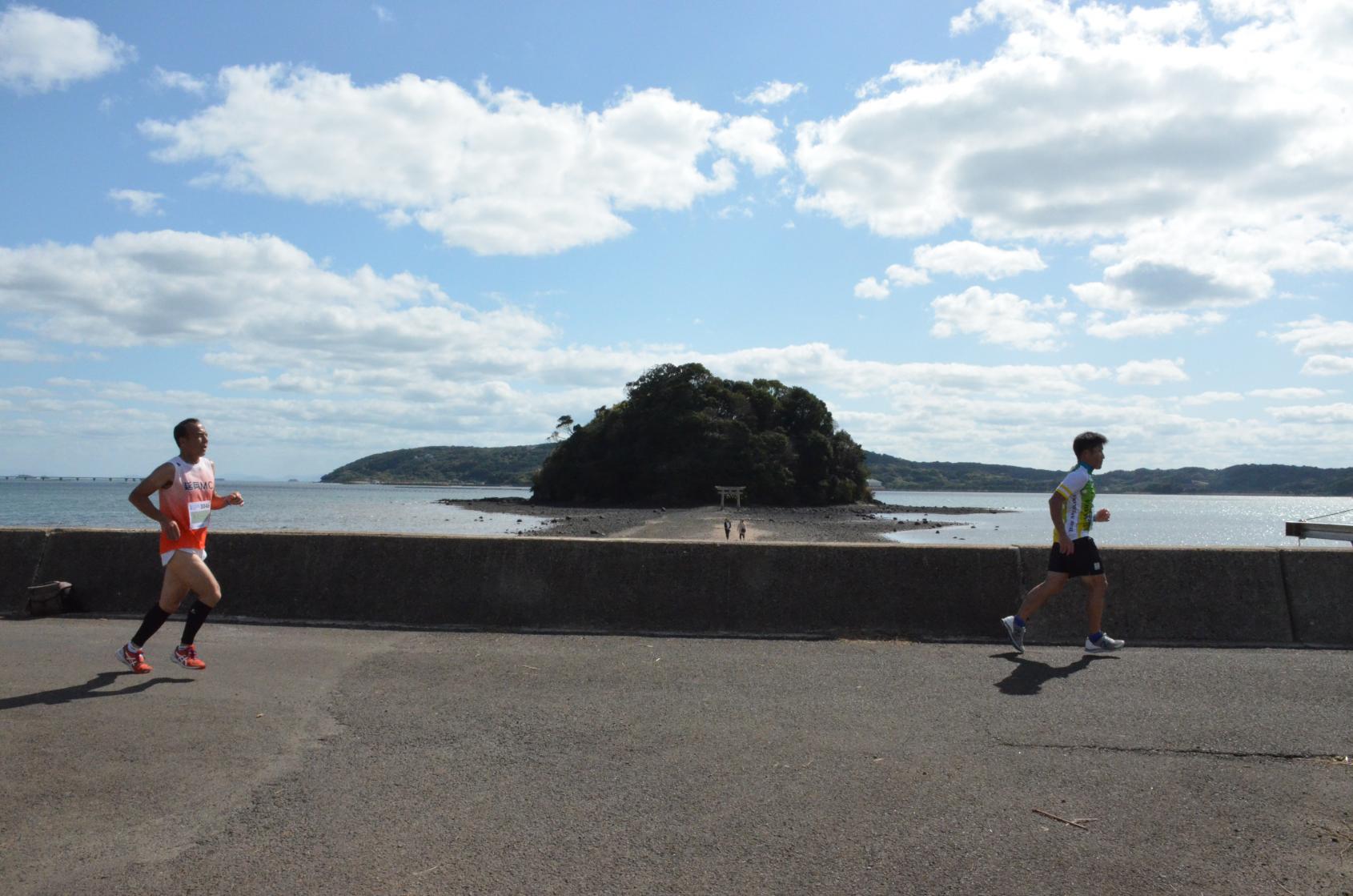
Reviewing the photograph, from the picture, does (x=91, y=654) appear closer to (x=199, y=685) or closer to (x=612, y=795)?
(x=199, y=685)

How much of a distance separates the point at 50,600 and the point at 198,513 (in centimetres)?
312

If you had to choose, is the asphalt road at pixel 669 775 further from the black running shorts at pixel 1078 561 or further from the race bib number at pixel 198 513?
the race bib number at pixel 198 513

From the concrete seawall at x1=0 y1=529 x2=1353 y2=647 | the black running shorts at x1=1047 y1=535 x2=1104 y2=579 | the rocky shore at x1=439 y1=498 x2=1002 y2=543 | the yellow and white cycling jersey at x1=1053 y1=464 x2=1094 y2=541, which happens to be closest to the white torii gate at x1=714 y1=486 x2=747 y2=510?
the rocky shore at x1=439 y1=498 x2=1002 y2=543

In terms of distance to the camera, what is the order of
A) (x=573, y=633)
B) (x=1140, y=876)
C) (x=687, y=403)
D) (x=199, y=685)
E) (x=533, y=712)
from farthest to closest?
1. (x=687, y=403)
2. (x=573, y=633)
3. (x=199, y=685)
4. (x=533, y=712)
5. (x=1140, y=876)

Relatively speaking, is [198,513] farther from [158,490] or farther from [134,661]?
[134,661]

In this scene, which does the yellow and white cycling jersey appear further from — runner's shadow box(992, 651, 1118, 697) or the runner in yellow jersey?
runner's shadow box(992, 651, 1118, 697)

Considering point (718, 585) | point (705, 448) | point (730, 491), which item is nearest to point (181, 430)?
point (718, 585)

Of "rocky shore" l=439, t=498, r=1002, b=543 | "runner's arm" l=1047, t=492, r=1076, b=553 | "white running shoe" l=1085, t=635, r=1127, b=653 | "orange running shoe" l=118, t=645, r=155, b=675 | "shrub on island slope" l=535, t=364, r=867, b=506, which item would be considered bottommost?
"rocky shore" l=439, t=498, r=1002, b=543

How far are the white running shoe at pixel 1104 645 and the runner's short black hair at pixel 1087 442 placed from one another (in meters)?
1.51

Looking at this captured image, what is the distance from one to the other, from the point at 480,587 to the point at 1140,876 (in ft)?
20.2

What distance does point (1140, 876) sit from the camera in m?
3.49

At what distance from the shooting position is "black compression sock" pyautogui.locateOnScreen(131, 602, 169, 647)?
21.5 feet

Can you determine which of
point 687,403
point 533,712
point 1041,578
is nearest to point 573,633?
point 533,712

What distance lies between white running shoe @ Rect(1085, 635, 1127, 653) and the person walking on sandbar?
623 centimetres
